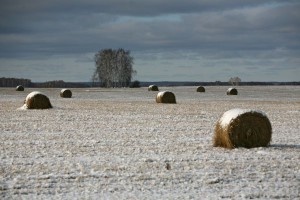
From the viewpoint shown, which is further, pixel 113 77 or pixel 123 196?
pixel 113 77

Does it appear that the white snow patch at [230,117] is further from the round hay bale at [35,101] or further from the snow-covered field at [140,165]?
the round hay bale at [35,101]

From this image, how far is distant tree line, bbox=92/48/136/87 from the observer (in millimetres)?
126375

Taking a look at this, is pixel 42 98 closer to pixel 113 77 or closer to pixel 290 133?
pixel 290 133

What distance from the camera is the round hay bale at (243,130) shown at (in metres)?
14.2

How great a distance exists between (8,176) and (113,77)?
117 m

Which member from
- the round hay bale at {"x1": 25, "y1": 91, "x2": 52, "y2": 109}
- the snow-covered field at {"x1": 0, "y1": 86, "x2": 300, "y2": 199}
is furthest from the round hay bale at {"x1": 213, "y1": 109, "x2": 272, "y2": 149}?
the round hay bale at {"x1": 25, "y1": 91, "x2": 52, "y2": 109}

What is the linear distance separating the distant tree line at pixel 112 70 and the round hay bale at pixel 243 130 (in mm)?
111506

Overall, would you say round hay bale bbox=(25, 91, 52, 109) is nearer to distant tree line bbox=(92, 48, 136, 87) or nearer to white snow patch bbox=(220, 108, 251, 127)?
Answer: white snow patch bbox=(220, 108, 251, 127)

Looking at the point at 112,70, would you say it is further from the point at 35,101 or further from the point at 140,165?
the point at 140,165

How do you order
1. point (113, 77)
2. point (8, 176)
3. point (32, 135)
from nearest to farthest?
point (8, 176) → point (32, 135) → point (113, 77)

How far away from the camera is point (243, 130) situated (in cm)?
1420

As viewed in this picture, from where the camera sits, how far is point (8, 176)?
33.6 ft

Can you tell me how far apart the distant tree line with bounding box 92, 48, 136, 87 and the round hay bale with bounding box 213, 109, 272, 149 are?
111506 millimetres

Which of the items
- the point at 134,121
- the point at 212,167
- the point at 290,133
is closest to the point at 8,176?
the point at 212,167
